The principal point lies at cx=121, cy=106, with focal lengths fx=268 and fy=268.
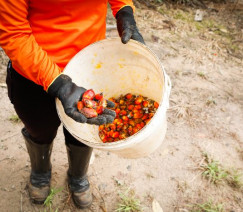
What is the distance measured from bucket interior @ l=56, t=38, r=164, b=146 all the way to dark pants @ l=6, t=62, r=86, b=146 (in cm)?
15

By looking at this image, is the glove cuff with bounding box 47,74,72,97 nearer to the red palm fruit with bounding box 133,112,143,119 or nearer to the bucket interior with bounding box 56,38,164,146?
the bucket interior with bounding box 56,38,164,146

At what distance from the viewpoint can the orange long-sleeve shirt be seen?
1.19 meters

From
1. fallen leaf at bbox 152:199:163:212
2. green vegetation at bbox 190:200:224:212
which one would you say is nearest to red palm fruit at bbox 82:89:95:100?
fallen leaf at bbox 152:199:163:212

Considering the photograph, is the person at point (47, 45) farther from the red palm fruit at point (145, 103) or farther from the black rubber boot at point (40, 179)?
the red palm fruit at point (145, 103)

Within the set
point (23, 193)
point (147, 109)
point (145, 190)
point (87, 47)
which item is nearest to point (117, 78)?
point (147, 109)

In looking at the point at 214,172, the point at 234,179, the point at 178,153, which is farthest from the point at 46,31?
the point at 234,179

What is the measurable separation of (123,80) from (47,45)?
761mm

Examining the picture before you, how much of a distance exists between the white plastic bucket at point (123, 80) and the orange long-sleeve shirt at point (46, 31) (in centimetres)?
10

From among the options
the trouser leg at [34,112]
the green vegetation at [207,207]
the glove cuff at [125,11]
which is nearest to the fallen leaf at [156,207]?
the green vegetation at [207,207]

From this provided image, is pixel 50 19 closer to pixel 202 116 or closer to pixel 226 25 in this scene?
pixel 202 116

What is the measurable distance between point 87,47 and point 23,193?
4.60ft

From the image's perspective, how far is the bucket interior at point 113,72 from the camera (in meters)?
1.54

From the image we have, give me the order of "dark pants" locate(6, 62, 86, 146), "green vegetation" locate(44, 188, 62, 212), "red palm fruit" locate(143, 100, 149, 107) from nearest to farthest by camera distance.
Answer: "dark pants" locate(6, 62, 86, 146), "red palm fruit" locate(143, 100, 149, 107), "green vegetation" locate(44, 188, 62, 212)

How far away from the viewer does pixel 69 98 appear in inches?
52.2
